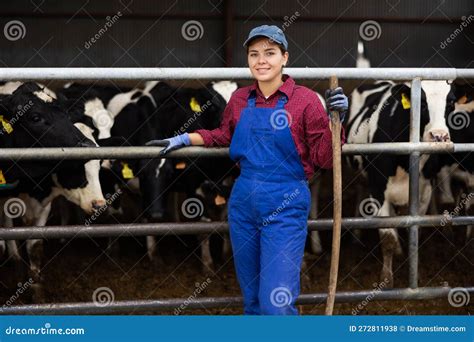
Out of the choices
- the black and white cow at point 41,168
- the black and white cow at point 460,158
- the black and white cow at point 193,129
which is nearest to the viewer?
the black and white cow at point 41,168

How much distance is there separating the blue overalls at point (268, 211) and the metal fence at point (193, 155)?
442 millimetres

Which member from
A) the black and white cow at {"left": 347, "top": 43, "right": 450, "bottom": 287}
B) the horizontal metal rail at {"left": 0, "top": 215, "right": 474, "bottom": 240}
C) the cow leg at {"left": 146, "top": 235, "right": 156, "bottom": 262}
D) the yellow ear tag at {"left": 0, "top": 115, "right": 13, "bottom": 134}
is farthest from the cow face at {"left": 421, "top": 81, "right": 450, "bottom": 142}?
the yellow ear tag at {"left": 0, "top": 115, "right": 13, "bottom": 134}

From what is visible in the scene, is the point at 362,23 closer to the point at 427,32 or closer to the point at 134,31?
the point at 427,32

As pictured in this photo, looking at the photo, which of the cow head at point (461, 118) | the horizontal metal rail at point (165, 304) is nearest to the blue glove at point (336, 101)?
the horizontal metal rail at point (165, 304)

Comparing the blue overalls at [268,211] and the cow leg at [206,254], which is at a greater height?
the cow leg at [206,254]

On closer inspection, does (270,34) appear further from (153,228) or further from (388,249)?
(388,249)

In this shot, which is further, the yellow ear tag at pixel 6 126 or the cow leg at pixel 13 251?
the cow leg at pixel 13 251

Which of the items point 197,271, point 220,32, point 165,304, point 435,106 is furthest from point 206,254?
point 220,32

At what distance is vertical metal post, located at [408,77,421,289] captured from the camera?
3824 mm

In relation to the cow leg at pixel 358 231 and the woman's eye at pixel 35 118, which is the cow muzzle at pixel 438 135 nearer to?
the cow leg at pixel 358 231

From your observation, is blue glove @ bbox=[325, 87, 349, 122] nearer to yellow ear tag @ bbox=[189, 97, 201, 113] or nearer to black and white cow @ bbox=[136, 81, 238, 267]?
yellow ear tag @ bbox=[189, 97, 201, 113]

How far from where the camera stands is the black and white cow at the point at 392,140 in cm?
532

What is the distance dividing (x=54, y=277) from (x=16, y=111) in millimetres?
1709

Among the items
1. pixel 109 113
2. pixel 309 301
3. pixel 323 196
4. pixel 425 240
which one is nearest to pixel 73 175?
pixel 109 113
